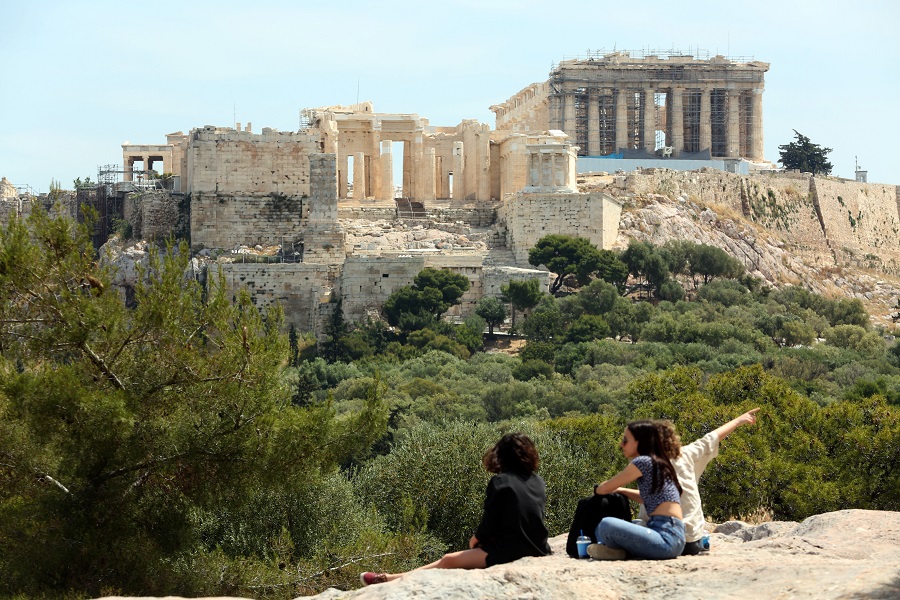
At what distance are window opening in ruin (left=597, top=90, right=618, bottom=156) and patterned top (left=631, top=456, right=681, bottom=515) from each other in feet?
158

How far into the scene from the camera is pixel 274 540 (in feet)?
48.2

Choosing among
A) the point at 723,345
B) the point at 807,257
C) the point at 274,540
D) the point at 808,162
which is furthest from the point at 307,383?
the point at 808,162

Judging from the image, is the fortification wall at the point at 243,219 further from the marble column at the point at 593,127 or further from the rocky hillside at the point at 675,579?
the rocky hillside at the point at 675,579

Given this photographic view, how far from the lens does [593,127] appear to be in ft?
180

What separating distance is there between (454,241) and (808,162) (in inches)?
980

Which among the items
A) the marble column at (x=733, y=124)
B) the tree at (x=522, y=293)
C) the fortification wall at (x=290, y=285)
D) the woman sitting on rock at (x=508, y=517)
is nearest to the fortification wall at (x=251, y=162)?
the fortification wall at (x=290, y=285)

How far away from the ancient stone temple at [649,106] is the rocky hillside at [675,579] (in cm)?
4706

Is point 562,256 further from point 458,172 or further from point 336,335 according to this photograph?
point 336,335

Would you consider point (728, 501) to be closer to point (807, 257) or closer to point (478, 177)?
point (478, 177)

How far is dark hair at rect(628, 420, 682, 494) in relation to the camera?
800 centimetres

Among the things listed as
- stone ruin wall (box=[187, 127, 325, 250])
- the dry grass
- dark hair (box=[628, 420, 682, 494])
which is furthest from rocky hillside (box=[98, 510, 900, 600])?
stone ruin wall (box=[187, 127, 325, 250])

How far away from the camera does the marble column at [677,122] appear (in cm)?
5619

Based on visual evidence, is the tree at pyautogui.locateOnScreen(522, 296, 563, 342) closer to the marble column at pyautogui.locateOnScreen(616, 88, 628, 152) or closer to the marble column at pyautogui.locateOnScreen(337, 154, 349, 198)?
the marble column at pyautogui.locateOnScreen(337, 154, 349, 198)

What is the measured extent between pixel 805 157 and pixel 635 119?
8.06 metres
